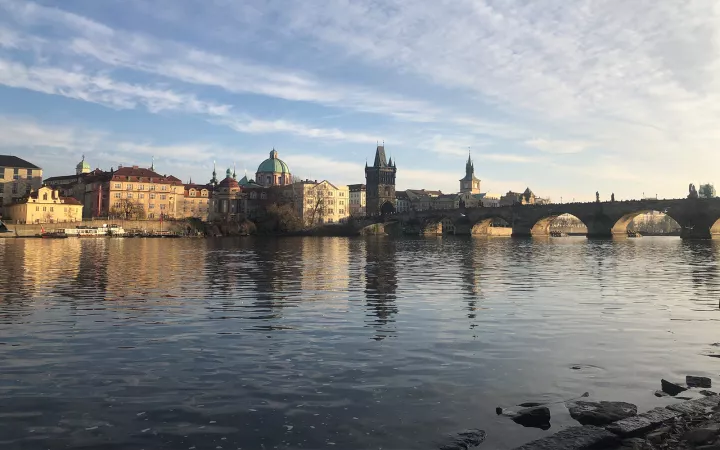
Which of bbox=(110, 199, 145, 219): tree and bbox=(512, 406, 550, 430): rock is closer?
bbox=(512, 406, 550, 430): rock

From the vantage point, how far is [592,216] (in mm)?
144375

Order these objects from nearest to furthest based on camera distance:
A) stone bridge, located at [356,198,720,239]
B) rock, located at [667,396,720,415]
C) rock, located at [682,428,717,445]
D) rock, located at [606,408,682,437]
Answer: rock, located at [682,428,717,445] < rock, located at [606,408,682,437] < rock, located at [667,396,720,415] < stone bridge, located at [356,198,720,239]

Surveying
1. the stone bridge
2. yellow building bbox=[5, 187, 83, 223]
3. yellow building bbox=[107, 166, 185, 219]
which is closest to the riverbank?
the stone bridge

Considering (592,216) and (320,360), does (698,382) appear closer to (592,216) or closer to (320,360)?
(320,360)

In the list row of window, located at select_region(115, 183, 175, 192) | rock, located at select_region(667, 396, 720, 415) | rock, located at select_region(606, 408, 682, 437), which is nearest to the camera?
rock, located at select_region(606, 408, 682, 437)

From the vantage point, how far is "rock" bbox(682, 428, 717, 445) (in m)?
9.10

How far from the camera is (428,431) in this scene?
32.6 feet

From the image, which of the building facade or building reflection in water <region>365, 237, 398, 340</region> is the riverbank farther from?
the building facade

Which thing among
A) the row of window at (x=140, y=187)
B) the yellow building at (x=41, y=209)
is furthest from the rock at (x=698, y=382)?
the row of window at (x=140, y=187)

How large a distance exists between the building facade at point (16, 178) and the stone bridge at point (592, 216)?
4015 inches

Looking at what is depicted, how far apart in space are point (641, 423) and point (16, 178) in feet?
631

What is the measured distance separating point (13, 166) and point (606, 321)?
612 feet

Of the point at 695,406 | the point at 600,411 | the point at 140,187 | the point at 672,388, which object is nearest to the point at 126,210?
the point at 140,187

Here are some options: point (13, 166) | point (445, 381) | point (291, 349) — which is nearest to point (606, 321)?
point (445, 381)
